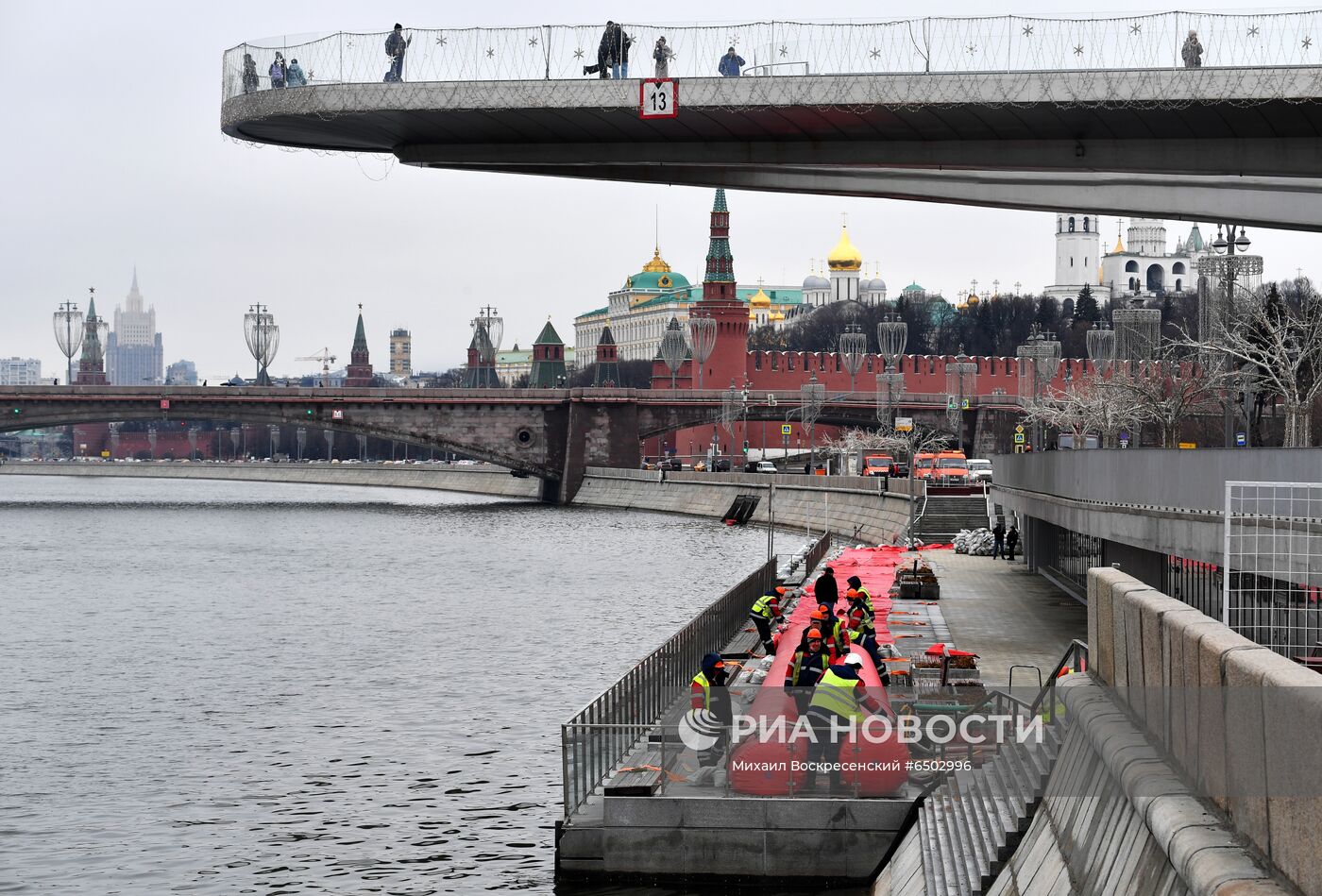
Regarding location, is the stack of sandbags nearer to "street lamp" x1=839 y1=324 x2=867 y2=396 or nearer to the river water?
the river water

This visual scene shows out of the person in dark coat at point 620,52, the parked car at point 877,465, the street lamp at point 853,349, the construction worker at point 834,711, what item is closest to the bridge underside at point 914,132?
the person in dark coat at point 620,52

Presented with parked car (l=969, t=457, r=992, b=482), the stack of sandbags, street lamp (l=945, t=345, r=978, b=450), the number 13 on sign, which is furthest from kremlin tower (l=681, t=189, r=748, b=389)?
the number 13 on sign

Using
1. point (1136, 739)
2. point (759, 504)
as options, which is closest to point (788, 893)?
point (1136, 739)

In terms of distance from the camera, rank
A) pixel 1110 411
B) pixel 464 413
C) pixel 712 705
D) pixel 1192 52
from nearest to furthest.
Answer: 1. pixel 712 705
2. pixel 1192 52
3. pixel 1110 411
4. pixel 464 413

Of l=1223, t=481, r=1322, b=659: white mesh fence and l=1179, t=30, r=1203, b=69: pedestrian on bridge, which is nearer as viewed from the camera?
l=1223, t=481, r=1322, b=659: white mesh fence

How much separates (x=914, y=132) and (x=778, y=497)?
212 feet

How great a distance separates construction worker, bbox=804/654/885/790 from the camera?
603 inches

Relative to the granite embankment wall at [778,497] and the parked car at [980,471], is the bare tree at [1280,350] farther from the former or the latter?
the parked car at [980,471]

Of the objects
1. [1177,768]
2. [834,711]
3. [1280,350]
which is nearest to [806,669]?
[834,711]

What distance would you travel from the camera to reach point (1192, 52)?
22547 mm

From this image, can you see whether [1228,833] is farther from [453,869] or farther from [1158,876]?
[453,869]

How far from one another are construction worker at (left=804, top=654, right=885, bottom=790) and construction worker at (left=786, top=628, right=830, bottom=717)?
0.08 m

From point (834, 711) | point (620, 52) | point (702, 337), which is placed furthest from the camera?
point (702, 337)

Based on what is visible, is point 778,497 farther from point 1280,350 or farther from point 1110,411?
point 1280,350
